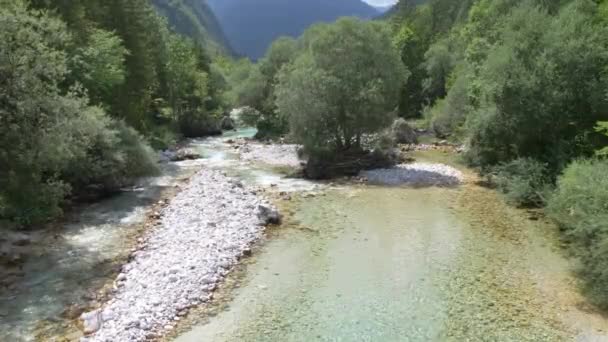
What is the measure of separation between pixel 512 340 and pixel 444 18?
327ft


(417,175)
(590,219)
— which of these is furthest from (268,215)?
(417,175)

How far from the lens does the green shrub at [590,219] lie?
14.1m

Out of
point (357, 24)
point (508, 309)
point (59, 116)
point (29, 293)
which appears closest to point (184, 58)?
point (357, 24)

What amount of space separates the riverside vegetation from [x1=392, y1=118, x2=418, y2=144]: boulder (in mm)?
→ 3148

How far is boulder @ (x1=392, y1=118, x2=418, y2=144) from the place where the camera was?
48.6m

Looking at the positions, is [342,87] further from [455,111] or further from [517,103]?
[455,111]

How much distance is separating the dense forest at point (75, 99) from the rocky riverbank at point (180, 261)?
4.46 metres

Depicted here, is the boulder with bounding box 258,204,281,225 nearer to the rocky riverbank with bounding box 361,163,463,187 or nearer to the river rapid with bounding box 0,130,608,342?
the river rapid with bounding box 0,130,608,342

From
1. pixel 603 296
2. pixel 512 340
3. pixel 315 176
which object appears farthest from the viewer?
pixel 315 176

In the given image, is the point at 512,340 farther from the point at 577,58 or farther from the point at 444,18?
the point at 444,18

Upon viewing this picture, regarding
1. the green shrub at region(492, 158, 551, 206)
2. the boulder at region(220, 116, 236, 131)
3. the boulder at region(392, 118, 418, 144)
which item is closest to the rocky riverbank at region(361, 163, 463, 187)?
the green shrub at region(492, 158, 551, 206)

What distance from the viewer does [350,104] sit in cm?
3453

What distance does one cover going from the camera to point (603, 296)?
45.4ft

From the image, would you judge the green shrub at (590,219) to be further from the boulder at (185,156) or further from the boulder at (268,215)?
the boulder at (185,156)
